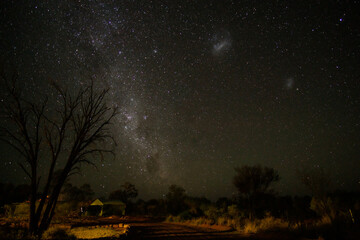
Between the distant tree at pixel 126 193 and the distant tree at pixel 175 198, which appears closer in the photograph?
the distant tree at pixel 175 198

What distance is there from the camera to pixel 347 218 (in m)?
12.9

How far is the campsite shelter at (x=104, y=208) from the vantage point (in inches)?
1422

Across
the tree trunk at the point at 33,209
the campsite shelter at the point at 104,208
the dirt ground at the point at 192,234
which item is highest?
the tree trunk at the point at 33,209

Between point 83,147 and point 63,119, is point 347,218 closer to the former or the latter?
point 83,147

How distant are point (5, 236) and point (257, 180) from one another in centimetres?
2778

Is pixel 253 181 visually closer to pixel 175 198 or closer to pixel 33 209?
pixel 175 198

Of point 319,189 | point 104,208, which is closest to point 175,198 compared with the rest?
point 104,208

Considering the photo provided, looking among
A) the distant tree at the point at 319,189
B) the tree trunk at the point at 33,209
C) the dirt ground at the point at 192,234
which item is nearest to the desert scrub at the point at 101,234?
the dirt ground at the point at 192,234

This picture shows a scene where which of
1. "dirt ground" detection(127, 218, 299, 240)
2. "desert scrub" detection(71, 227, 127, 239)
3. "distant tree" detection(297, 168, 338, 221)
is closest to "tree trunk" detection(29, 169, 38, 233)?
"desert scrub" detection(71, 227, 127, 239)

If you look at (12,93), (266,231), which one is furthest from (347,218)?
(12,93)

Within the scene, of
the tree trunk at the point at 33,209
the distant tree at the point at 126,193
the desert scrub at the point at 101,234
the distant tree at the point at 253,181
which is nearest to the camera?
the tree trunk at the point at 33,209

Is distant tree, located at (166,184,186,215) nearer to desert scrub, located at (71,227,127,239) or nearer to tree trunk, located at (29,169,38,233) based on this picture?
desert scrub, located at (71,227,127,239)

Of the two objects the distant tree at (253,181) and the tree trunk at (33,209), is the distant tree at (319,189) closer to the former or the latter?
the distant tree at (253,181)

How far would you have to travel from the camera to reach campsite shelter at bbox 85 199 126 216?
36.1 metres
